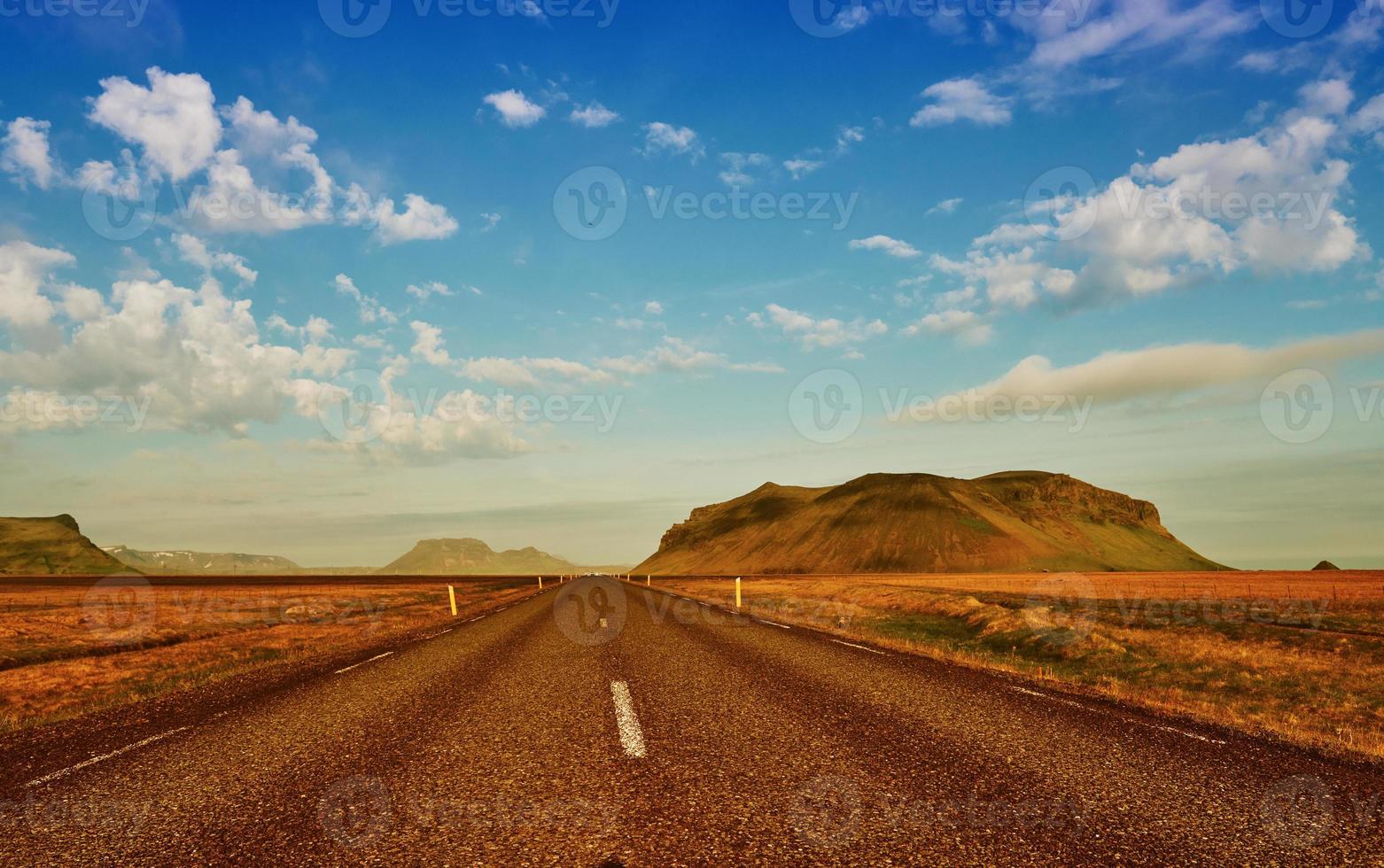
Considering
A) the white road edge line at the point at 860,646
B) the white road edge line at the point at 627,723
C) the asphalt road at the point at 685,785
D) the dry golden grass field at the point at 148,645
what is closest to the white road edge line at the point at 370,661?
the dry golden grass field at the point at 148,645

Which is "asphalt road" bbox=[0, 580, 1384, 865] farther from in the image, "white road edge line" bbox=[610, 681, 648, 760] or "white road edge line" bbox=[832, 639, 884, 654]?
→ "white road edge line" bbox=[832, 639, 884, 654]

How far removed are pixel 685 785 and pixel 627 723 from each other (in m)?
2.21

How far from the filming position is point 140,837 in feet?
14.9

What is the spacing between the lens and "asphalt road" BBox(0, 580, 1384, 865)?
4.26m

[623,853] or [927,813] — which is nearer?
[623,853]

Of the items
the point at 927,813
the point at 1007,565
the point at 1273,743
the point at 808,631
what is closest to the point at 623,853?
the point at 927,813

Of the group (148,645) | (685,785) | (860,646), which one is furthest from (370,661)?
(148,645)

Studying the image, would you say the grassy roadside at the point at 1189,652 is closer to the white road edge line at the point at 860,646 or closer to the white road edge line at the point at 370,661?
the white road edge line at the point at 860,646

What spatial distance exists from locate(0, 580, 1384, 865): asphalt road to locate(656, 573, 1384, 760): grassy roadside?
252cm

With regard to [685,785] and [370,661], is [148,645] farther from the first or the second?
[685,785]

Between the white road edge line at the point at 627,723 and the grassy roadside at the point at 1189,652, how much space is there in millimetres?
6699

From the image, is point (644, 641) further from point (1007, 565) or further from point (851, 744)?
point (1007, 565)

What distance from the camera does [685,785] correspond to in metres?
5.35

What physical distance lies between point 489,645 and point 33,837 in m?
11.2
